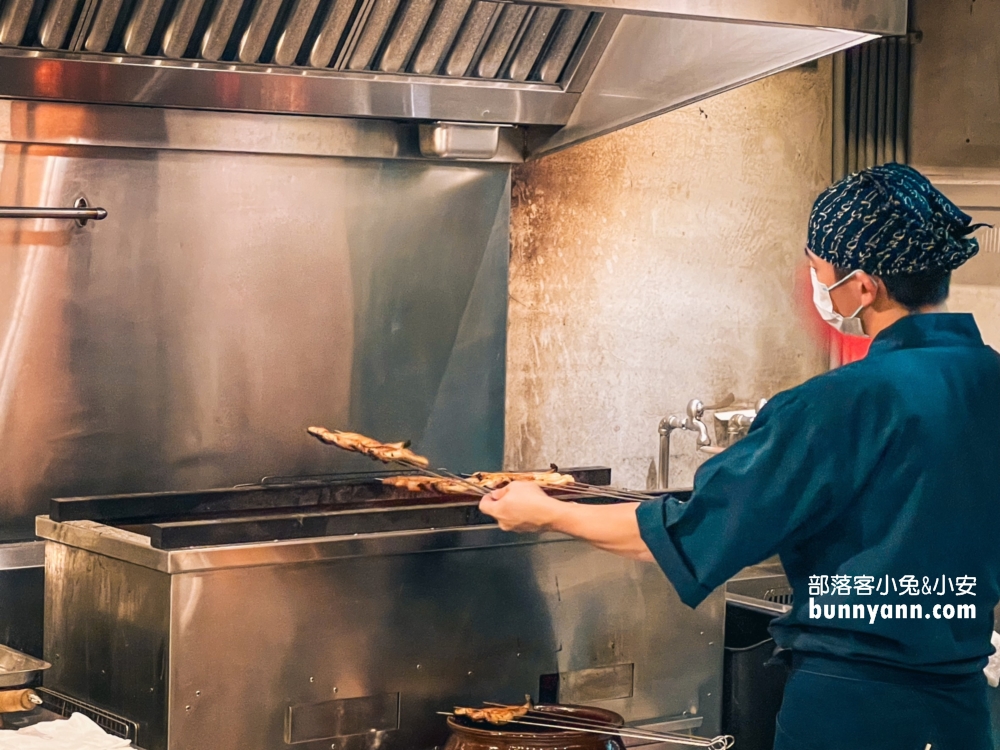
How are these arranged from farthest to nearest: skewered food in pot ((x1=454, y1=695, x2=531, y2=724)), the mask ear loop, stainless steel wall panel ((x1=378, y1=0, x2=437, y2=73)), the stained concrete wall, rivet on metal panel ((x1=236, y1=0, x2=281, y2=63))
A: the stained concrete wall < stainless steel wall panel ((x1=378, y1=0, x2=437, y2=73)) < rivet on metal panel ((x1=236, y1=0, x2=281, y2=63)) < skewered food in pot ((x1=454, y1=695, x2=531, y2=724)) < the mask ear loop

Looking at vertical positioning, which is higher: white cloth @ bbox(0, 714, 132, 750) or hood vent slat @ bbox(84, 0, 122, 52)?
hood vent slat @ bbox(84, 0, 122, 52)

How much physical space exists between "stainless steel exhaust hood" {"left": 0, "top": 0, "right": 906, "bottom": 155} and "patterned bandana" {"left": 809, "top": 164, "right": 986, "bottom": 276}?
38 cm

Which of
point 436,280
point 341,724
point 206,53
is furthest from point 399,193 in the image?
point 341,724

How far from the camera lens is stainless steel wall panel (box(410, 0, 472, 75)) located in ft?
8.81

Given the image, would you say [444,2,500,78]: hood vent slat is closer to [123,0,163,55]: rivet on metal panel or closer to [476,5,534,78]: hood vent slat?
[476,5,534,78]: hood vent slat

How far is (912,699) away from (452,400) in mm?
1614

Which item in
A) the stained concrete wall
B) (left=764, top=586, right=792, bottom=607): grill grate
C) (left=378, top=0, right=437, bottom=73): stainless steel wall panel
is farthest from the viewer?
the stained concrete wall

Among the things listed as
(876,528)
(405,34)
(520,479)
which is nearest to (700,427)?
(520,479)

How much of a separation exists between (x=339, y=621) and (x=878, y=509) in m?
A: 0.92

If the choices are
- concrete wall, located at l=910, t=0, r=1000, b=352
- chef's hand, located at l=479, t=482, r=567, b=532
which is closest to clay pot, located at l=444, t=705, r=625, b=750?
chef's hand, located at l=479, t=482, r=567, b=532

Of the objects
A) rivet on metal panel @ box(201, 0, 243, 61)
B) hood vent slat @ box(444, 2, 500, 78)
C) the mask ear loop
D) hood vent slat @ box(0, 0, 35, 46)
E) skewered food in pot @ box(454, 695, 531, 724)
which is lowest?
skewered food in pot @ box(454, 695, 531, 724)

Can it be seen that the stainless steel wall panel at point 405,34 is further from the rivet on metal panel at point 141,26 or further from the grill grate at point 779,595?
the grill grate at point 779,595

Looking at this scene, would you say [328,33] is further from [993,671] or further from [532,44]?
[993,671]

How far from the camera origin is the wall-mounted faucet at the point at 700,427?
3.51 metres
